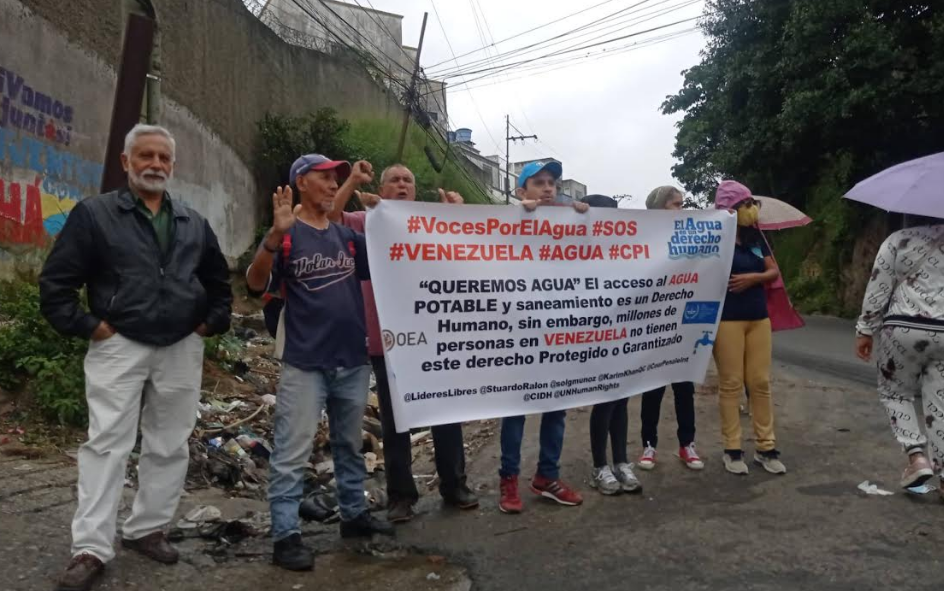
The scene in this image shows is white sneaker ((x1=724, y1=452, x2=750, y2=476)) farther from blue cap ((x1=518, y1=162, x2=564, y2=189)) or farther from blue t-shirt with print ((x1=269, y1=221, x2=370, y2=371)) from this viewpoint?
blue t-shirt with print ((x1=269, y1=221, x2=370, y2=371))

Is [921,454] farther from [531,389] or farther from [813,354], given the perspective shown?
[813,354]

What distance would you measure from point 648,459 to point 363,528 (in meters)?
2.06

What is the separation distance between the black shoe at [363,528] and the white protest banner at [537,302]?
1.52 ft

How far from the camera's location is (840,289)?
20219mm

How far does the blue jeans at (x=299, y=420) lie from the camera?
3.48 meters

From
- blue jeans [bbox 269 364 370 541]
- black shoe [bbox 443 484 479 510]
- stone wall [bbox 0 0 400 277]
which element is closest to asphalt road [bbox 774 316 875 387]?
black shoe [bbox 443 484 479 510]

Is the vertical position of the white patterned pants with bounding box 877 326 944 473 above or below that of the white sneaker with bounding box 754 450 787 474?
above

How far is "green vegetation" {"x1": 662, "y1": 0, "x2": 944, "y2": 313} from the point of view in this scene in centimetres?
1447

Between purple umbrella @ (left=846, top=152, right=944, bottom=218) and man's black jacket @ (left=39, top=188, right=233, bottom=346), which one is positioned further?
purple umbrella @ (left=846, top=152, right=944, bottom=218)

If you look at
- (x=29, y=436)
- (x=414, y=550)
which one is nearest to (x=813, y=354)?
(x=414, y=550)

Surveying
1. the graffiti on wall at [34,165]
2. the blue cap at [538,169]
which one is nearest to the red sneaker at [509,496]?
the blue cap at [538,169]

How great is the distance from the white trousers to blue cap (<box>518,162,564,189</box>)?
203 cm

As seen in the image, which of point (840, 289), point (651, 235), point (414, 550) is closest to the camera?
point (414, 550)

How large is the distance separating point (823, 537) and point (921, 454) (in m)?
0.97
